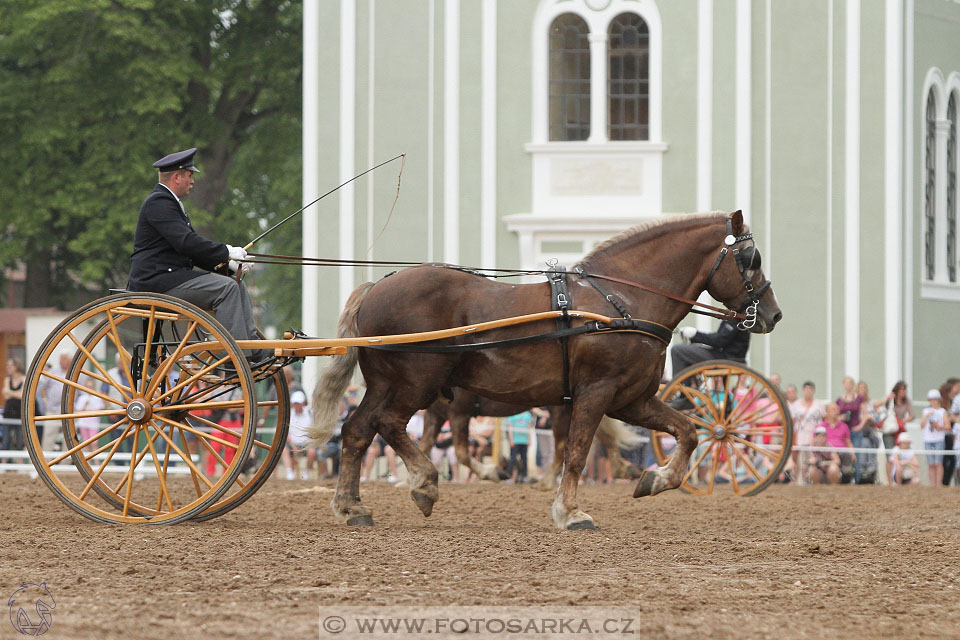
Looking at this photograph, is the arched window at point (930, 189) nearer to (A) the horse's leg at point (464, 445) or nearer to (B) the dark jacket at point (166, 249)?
(A) the horse's leg at point (464, 445)

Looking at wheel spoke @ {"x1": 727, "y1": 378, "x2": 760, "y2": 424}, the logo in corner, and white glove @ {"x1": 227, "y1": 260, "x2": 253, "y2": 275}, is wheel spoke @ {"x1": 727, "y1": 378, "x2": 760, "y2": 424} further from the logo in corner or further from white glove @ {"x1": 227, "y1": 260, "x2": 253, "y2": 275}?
the logo in corner

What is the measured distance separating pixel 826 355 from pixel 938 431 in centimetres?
363

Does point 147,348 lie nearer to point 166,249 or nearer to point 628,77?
point 166,249

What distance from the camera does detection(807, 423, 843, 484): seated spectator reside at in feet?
53.5

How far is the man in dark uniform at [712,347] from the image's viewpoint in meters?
12.7

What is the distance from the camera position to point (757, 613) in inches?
217

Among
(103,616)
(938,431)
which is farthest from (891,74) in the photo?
(103,616)

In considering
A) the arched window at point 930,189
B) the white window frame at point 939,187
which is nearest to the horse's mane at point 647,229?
the white window frame at point 939,187

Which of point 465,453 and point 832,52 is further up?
point 832,52

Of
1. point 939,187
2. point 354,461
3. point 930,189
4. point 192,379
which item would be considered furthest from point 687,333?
point 939,187

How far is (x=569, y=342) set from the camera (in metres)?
8.66

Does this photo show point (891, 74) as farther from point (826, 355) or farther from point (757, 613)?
point (757, 613)

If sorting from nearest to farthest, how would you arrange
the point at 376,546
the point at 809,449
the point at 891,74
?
the point at 376,546, the point at 809,449, the point at 891,74

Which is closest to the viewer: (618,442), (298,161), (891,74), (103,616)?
(103,616)
